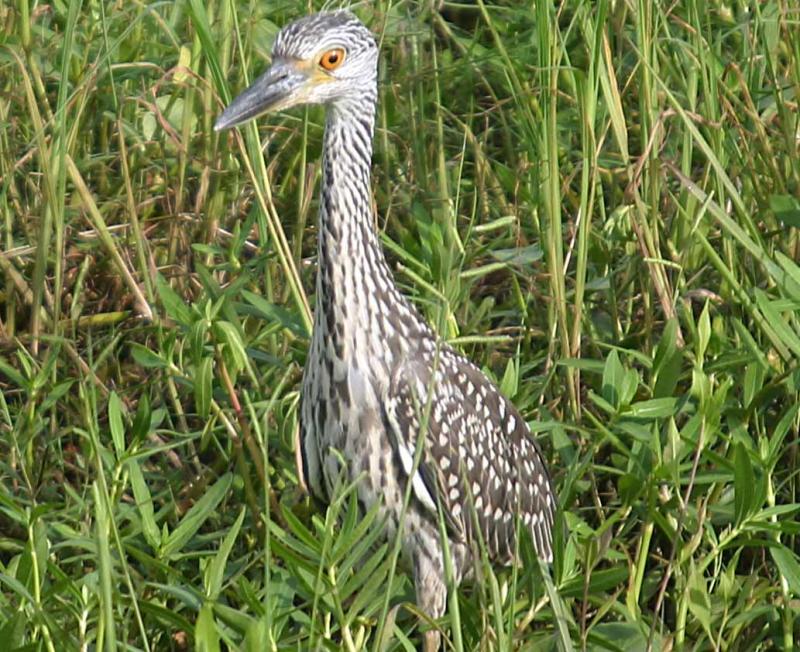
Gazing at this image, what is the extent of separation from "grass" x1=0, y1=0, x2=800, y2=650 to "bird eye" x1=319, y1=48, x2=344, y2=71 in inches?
11.9

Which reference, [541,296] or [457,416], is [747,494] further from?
[541,296]

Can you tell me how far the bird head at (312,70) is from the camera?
11.5 ft

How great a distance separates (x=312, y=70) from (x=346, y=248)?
0.37 m

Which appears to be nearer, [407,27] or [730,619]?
[730,619]

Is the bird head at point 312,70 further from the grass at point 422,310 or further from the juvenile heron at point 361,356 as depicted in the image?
the grass at point 422,310

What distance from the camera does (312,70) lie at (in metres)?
3.58

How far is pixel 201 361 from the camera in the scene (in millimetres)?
3580

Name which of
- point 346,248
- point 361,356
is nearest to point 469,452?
point 361,356

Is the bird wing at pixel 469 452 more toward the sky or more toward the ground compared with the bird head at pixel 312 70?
more toward the ground

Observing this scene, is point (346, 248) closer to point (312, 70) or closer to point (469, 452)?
point (312, 70)

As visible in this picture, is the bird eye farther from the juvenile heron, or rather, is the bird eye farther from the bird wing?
the bird wing

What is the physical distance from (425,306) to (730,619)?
43.2 inches

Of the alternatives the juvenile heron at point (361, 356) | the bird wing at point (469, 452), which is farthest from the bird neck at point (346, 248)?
the bird wing at point (469, 452)

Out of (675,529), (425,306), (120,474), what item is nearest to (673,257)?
(425,306)
